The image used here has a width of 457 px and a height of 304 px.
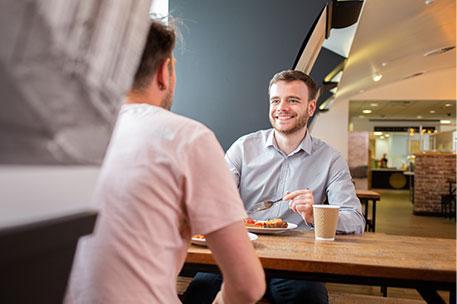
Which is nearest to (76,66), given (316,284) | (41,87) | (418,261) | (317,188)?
A: (41,87)

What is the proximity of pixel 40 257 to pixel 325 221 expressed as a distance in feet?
4.28

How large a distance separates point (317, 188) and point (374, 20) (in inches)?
→ 187

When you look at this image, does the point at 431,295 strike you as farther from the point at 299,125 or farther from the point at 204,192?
the point at 299,125

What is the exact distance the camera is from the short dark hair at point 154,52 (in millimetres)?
971

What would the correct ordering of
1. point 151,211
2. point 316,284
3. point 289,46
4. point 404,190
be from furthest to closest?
1. point 404,190
2. point 289,46
3. point 316,284
4. point 151,211

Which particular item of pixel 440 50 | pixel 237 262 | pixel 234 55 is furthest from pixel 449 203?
pixel 237 262

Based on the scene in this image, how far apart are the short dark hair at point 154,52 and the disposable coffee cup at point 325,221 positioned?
840 mm

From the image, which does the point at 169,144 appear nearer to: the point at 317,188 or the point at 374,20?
the point at 317,188

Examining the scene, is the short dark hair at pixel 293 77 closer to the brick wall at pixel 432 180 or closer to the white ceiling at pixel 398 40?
the white ceiling at pixel 398 40

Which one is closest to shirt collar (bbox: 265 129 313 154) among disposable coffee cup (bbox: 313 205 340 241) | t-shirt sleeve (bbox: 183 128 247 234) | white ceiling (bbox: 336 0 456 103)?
disposable coffee cup (bbox: 313 205 340 241)

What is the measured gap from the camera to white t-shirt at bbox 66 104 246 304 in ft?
2.74

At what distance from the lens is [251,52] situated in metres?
3.09

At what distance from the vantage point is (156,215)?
86 centimetres

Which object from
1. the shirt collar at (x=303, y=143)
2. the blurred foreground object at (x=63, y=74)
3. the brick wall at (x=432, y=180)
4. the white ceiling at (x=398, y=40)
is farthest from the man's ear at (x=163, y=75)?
the brick wall at (x=432, y=180)
